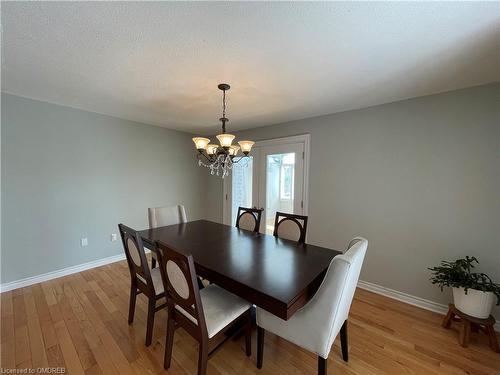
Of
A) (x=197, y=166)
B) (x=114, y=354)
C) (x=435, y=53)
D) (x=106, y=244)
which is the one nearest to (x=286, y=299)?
(x=114, y=354)

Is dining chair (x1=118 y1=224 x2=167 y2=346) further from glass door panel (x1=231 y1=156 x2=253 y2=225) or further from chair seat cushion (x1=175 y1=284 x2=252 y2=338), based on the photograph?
glass door panel (x1=231 y1=156 x2=253 y2=225)

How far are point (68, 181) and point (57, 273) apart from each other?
1236mm

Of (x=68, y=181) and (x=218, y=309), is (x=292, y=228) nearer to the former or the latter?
(x=218, y=309)

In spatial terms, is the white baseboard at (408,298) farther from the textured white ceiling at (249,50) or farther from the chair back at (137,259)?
the chair back at (137,259)

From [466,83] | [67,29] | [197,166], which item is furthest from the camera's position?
[197,166]

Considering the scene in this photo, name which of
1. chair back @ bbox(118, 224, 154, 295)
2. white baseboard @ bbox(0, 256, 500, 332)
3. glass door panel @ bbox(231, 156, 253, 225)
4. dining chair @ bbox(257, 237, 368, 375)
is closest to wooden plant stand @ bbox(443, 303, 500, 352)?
white baseboard @ bbox(0, 256, 500, 332)

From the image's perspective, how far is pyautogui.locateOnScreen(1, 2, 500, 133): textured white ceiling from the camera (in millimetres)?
1160

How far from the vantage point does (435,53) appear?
150cm

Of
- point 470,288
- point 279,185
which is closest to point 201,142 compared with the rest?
point 279,185

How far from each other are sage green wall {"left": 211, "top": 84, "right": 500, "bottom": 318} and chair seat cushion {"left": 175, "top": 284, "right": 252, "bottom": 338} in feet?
5.99

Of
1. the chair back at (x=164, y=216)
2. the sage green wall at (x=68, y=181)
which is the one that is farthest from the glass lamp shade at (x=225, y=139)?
the sage green wall at (x=68, y=181)

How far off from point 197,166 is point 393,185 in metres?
3.51

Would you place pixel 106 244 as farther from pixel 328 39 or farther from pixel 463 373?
pixel 463 373

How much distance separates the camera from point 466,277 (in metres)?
1.83
